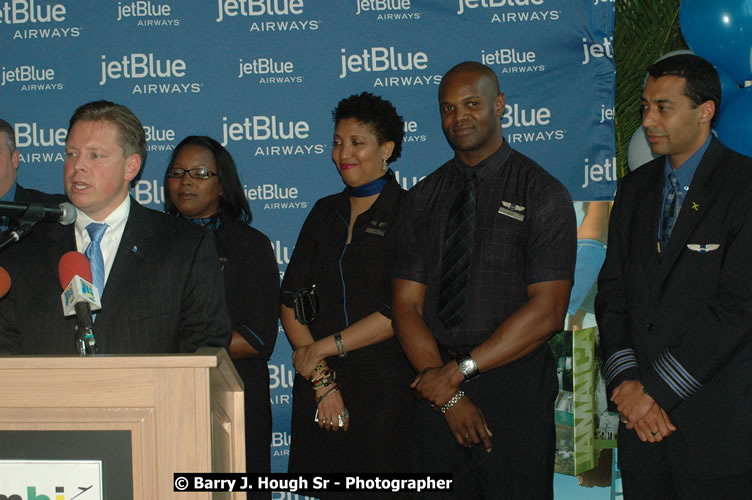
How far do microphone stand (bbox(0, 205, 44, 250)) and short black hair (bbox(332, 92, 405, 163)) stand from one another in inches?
67.2

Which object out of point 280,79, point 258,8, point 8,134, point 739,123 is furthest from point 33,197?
point 739,123

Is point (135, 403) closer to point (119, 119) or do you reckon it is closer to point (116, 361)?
point (116, 361)

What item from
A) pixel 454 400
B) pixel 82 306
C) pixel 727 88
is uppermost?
pixel 727 88

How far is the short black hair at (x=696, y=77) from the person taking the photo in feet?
8.56

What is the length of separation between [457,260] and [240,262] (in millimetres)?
966

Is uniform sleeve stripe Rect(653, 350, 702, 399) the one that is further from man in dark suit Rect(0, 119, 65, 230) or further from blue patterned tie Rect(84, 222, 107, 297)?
man in dark suit Rect(0, 119, 65, 230)

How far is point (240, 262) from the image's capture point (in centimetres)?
315

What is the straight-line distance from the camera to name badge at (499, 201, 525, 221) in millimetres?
2771

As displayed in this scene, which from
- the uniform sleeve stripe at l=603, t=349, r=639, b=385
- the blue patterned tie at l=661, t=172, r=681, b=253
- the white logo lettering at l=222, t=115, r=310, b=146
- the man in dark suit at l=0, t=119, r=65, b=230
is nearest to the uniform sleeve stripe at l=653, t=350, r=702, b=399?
the uniform sleeve stripe at l=603, t=349, r=639, b=385

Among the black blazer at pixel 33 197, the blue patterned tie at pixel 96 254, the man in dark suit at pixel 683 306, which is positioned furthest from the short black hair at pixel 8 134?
the man in dark suit at pixel 683 306

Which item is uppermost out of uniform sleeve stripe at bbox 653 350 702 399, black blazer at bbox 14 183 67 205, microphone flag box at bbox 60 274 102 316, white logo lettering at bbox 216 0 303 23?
white logo lettering at bbox 216 0 303 23

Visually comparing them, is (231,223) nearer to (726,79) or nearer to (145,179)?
(145,179)

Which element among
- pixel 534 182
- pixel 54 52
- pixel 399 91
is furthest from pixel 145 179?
pixel 534 182

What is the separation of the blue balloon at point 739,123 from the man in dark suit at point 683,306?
2.51ft
